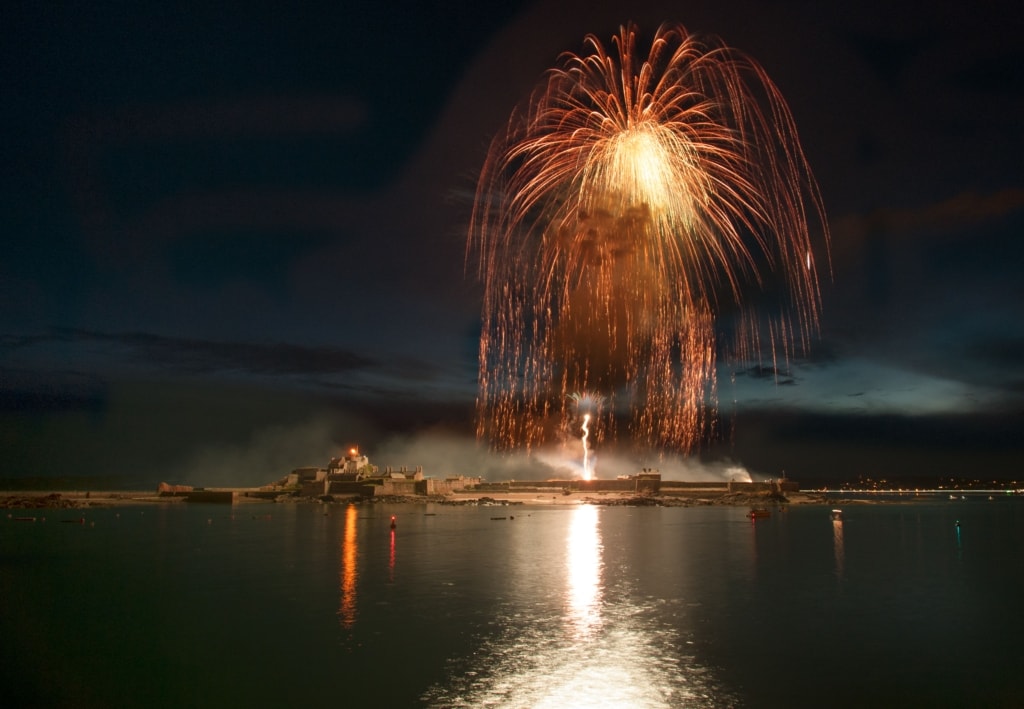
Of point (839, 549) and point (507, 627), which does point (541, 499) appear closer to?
point (839, 549)

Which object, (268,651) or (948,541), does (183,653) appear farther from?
(948,541)

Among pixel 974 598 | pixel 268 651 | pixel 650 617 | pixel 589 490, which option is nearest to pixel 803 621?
pixel 650 617

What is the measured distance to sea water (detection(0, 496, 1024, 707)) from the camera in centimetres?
1402

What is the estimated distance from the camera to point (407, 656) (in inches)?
639

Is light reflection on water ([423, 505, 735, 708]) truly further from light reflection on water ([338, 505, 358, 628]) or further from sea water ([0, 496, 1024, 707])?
light reflection on water ([338, 505, 358, 628])

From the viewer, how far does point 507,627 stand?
1939 centimetres

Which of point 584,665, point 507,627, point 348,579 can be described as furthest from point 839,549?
point 584,665

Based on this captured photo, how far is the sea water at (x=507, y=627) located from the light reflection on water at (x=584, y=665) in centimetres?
7

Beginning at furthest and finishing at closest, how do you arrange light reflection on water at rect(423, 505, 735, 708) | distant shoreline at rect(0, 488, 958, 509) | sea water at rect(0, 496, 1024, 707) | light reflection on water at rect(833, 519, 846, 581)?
distant shoreline at rect(0, 488, 958, 509) → light reflection on water at rect(833, 519, 846, 581) → sea water at rect(0, 496, 1024, 707) → light reflection on water at rect(423, 505, 735, 708)

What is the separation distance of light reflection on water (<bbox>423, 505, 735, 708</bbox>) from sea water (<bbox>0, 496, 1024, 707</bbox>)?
7cm

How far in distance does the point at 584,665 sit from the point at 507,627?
4.37 meters

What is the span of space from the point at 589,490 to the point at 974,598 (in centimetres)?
11156

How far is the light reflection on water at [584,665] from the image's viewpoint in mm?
13281

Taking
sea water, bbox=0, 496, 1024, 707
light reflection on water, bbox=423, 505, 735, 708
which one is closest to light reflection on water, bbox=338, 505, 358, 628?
sea water, bbox=0, 496, 1024, 707
